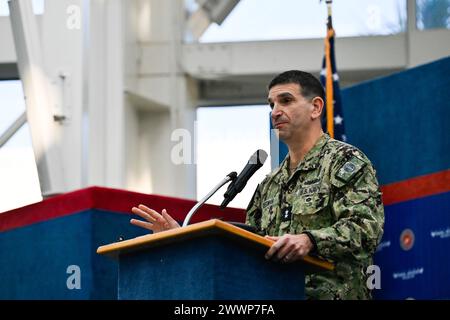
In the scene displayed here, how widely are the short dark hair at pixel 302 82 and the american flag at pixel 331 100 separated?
2338 millimetres

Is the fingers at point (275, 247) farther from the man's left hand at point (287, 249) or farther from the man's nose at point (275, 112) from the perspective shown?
the man's nose at point (275, 112)

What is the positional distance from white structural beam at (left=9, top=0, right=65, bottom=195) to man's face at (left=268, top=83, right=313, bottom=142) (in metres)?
5.34

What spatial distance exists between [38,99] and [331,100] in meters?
3.16

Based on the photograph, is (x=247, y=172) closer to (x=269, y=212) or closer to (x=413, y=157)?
(x=269, y=212)

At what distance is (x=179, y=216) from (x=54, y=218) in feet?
2.21

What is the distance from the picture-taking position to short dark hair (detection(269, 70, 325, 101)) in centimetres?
434

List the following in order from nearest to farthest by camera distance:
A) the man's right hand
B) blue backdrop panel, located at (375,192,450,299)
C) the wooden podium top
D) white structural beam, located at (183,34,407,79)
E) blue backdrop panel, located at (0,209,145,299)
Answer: the wooden podium top
the man's right hand
blue backdrop panel, located at (375,192,450,299)
blue backdrop panel, located at (0,209,145,299)
white structural beam, located at (183,34,407,79)

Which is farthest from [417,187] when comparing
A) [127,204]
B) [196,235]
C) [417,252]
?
[196,235]

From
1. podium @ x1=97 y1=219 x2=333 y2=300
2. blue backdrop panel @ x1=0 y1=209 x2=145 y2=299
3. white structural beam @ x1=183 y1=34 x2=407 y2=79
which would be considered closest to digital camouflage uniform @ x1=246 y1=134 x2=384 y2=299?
podium @ x1=97 y1=219 x2=333 y2=300

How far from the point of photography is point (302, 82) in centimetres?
436

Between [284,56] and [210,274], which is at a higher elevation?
[284,56]

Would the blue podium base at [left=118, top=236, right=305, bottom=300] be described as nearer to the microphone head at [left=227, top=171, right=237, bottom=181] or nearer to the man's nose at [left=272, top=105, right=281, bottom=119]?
A: the microphone head at [left=227, top=171, right=237, bottom=181]

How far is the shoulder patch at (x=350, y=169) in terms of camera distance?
13.4ft
